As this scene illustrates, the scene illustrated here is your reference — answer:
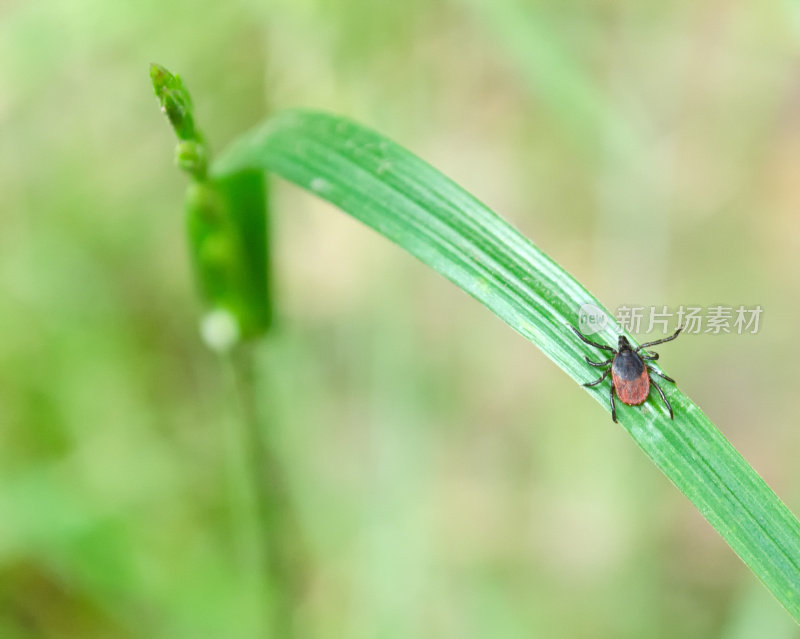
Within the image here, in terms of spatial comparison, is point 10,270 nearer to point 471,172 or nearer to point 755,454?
point 471,172

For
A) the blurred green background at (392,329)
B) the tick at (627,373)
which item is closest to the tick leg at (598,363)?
the tick at (627,373)

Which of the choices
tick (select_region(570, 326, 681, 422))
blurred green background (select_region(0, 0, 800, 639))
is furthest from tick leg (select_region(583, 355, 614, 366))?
blurred green background (select_region(0, 0, 800, 639))

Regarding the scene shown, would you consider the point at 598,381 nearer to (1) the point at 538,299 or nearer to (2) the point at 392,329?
(1) the point at 538,299

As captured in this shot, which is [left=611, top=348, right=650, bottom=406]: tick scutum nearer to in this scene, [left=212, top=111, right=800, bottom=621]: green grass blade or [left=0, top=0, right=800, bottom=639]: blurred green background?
[left=212, top=111, right=800, bottom=621]: green grass blade

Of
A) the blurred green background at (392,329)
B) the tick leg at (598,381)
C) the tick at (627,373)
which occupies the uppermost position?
the blurred green background at (392,329)

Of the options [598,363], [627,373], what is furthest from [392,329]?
[598,363]

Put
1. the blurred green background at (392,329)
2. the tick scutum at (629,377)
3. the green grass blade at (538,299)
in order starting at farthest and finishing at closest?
the blurred green background at (392,329) → the tick scutum at (629,377) → the green grass blade at (538,299)

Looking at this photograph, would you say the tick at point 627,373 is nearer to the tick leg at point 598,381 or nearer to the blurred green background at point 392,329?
the tick leg at point 598,381
